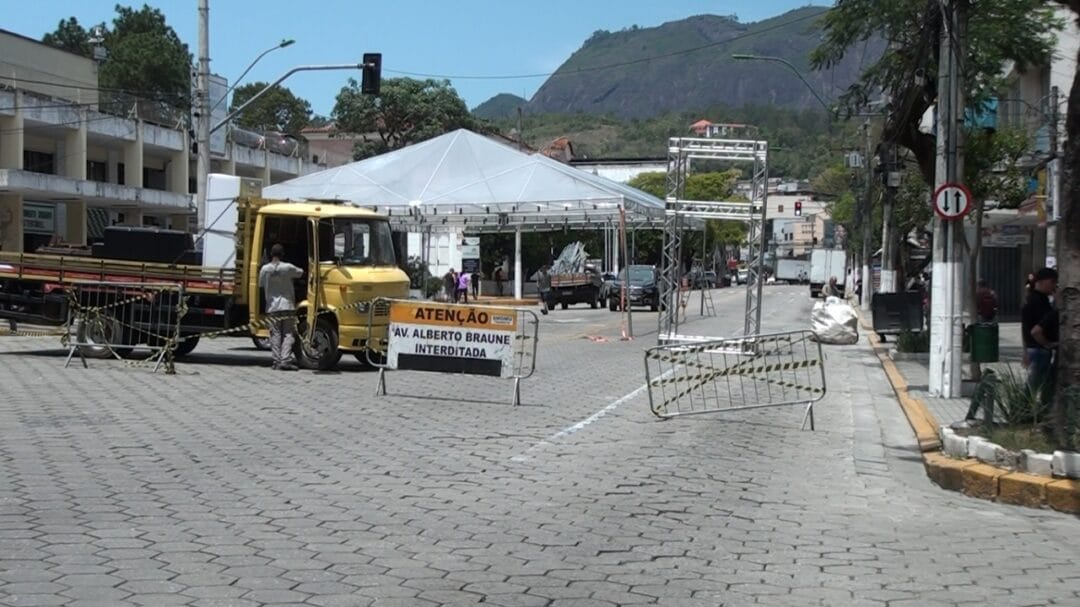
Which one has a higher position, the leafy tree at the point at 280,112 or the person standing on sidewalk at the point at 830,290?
the leafy tree at the point at 280,112

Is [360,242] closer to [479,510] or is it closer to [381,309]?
[381,309]

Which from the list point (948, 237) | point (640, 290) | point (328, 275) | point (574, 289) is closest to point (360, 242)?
point (328, 275)

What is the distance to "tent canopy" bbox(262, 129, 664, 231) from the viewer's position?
105ft

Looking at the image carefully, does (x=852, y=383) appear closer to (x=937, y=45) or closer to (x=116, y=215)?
(x=937, y=45)

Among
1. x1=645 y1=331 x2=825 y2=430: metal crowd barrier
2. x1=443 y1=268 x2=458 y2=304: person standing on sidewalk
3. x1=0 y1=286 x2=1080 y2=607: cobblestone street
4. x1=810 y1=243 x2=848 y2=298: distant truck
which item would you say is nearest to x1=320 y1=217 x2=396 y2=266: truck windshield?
x1=0 y1=286 x2=1080 y2=607: cobblestone street

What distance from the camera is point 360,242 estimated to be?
1838 cm

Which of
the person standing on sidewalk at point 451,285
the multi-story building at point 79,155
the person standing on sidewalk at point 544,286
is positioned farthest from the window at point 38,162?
the person standing on sidewalk at point 544,286

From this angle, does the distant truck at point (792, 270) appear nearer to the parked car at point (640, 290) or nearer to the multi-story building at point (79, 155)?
the multi-story building at point (79, 155)

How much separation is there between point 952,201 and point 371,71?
1514cm

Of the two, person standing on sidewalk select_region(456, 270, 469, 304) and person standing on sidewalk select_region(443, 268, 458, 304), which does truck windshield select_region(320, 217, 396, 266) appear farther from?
person standing on sidewalk select_region(456, 270, 469, 304)

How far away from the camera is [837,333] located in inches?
1147

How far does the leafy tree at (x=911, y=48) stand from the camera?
18219 millimetres

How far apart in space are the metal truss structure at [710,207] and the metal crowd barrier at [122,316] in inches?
395

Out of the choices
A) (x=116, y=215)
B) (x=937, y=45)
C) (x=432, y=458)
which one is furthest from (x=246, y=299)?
(x=116, y=215)
